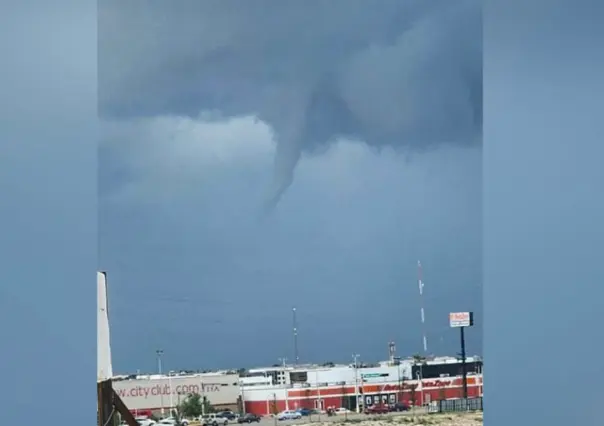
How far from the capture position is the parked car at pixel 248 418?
4609mm

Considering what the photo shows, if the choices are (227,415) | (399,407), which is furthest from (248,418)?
(399,407)

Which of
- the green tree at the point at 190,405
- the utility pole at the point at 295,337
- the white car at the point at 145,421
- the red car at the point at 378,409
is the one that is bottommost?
the red car at the point at 378,409

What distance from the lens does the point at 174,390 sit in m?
4.50

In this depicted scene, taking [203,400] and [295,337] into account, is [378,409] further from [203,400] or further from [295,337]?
[203,400]

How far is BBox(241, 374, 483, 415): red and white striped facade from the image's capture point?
4.62 meters

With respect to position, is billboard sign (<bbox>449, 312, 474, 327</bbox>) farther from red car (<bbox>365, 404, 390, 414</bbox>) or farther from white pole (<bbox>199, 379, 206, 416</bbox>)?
white pole (<bbox>199, 379, 206, 416</bbox>)

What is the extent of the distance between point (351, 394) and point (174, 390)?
96cm

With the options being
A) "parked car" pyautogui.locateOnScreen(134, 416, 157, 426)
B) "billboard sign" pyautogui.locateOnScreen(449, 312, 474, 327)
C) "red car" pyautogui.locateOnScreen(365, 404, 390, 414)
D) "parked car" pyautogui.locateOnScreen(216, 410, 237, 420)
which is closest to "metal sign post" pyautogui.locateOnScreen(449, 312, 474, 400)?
"billboard sign" pyautogui.locateOnScreen(449, 312, 474, 327)

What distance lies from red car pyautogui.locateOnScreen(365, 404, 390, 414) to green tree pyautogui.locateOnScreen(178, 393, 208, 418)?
93cm

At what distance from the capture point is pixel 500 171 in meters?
4.60

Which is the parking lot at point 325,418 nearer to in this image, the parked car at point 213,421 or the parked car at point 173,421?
the parked car at point 213,421

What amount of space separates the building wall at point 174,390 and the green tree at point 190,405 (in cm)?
2

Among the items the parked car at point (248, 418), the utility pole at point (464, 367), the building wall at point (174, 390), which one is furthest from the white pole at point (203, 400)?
the utility pole at point (464, 367)

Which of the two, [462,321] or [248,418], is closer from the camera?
[248,418]
